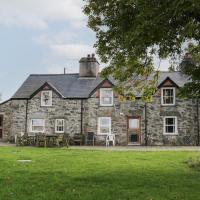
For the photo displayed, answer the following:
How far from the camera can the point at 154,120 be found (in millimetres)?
40594

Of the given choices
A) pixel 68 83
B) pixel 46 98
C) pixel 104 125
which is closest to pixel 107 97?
pixel 104 125

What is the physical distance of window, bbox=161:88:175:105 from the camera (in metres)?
40.7

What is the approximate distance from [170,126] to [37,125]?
42.6 ft

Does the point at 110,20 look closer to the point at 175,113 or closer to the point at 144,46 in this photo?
the point at 144,46

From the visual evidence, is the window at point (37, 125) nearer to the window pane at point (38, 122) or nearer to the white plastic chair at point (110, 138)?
the window pane at point (38, 122)

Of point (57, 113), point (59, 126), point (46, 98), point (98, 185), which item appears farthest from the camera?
point (46, 98)

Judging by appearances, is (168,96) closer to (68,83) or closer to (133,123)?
(133,123)

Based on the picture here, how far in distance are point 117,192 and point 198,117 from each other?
2863 centimetres

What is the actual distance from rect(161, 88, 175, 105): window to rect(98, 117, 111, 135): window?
545 centimetres

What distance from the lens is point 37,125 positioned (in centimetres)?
4294

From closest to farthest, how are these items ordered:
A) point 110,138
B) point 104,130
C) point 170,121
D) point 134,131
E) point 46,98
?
1. point 170,121
2. point 110,138
3. point 134,131
4. point 104,130
5. point 46,98

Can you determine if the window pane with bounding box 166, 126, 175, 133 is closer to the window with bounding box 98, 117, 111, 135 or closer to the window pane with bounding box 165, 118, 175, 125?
the window pane with bounding box 165, 118, 175, 125

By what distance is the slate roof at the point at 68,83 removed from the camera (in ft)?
141

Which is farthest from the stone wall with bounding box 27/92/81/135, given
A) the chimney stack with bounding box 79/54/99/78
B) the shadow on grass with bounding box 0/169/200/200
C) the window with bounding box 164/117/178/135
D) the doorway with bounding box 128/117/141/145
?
the shadow on grass with bounding box 0/169/200/200
